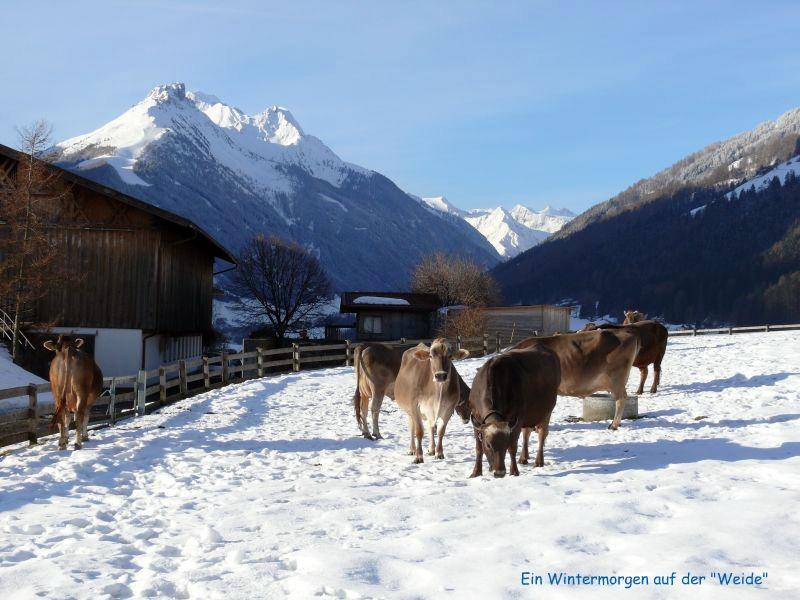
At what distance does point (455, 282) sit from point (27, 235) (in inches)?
1857

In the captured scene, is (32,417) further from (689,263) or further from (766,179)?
(766,179)

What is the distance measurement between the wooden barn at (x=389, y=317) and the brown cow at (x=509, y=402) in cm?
4388

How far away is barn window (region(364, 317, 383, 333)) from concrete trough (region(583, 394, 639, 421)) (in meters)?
41.6

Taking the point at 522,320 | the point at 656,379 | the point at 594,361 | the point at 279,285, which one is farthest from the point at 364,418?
the point at 279,285

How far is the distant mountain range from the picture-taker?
12875 centimetres

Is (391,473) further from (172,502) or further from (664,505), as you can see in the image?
(664,505)

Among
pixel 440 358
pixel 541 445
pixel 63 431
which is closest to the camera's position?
pixel 541 445

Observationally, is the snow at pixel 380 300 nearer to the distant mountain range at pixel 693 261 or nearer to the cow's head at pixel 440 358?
the cow's head at pixel 440 358

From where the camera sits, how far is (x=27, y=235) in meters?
24.4

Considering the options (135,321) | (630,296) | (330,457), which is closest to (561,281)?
(630,296)

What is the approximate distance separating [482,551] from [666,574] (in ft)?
4.69

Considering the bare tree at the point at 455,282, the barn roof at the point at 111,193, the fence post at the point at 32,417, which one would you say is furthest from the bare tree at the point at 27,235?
the bare tree at the point at 455,282

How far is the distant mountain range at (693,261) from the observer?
129m

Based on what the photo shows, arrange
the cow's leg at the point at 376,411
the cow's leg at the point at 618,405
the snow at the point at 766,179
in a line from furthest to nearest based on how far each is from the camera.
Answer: the snow at the point at 766,179
the cow's leg at the point at 376,411
the cow's leg at the point at 618,405
